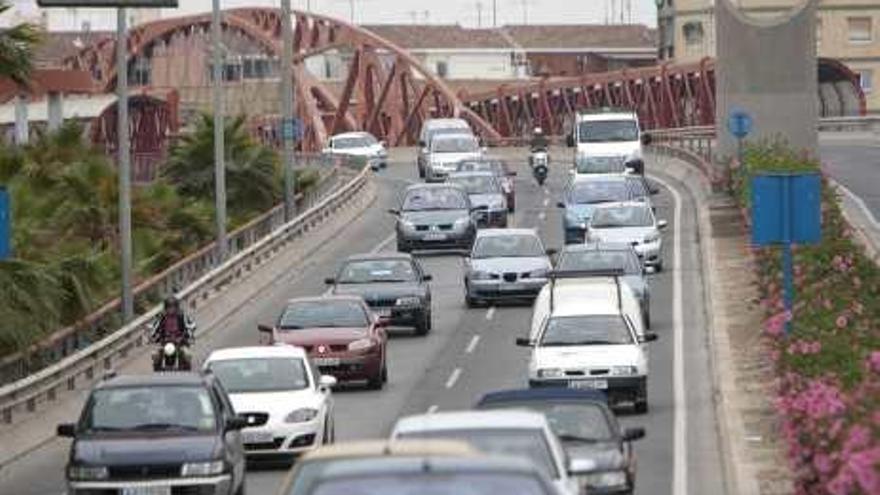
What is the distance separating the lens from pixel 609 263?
4541 cm

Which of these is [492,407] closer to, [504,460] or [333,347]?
[504,460]

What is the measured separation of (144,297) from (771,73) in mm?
29237

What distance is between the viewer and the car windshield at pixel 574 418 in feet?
74.5

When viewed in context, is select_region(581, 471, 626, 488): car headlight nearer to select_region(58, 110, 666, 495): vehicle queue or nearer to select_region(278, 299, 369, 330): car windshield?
select_region(58, 110, 666, 495): vehicle queue

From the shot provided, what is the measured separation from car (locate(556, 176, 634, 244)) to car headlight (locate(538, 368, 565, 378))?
79.7 ft

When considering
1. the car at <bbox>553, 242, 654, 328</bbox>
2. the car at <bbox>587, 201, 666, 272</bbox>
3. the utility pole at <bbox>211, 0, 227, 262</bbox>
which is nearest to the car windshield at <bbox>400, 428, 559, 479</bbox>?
the car at <bbox>553, 242, 654, 328</bbox>

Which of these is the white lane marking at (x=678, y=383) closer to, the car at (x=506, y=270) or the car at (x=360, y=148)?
the car at (x=506, y=270)

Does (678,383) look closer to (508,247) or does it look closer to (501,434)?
(508,247)

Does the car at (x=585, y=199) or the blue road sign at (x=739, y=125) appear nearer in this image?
the car at (x=585, y=199)

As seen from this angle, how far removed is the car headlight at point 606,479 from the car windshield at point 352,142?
273 ft

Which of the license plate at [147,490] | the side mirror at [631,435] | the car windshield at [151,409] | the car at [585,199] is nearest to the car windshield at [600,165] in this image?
the car at [585,199]

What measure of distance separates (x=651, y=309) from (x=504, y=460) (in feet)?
115

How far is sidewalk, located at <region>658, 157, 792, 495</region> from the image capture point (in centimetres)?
2625

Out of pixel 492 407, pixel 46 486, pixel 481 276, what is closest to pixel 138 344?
pixel 481 276
